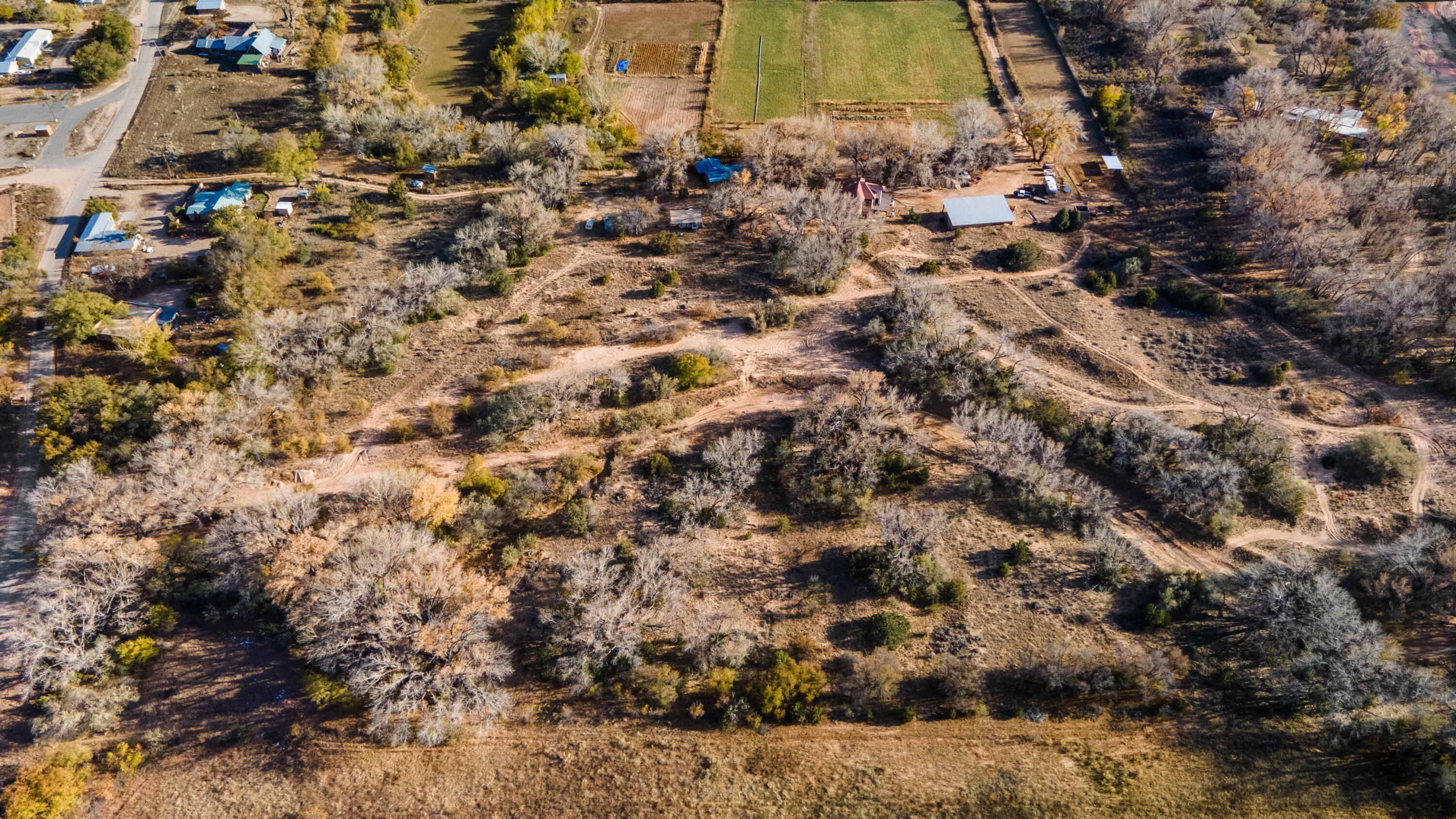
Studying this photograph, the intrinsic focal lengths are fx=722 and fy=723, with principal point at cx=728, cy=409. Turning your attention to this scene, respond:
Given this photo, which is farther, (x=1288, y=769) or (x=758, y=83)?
(x=758, y=83)

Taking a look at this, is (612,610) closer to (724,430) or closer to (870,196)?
(724,430)

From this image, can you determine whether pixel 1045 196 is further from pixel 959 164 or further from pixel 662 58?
pixel 662 58

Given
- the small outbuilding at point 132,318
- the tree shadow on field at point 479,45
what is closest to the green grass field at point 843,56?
the tree shadow on field at point 479,45

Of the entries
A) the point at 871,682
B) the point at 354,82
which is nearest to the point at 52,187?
the point at 354,82

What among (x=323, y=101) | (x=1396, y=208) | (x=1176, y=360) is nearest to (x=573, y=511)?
(x=1176, y=360)

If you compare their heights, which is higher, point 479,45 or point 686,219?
point 479,45

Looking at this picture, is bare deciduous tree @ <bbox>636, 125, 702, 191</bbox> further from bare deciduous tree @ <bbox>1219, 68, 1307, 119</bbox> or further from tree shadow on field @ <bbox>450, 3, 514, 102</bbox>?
bare deciduous tree @ <bbox>1219, 68, 1307, 119</bbox>

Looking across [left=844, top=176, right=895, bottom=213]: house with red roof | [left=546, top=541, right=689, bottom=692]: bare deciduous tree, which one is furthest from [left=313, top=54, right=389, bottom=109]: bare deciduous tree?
[left=546, top=541, right=689, bottom=692]: bare deciduous tree
